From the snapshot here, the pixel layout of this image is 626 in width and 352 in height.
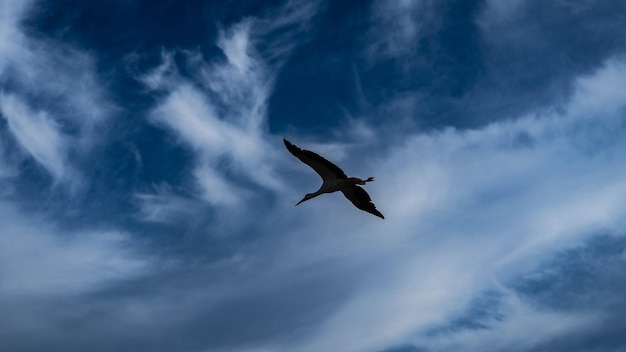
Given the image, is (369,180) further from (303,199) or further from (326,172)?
(303,199)

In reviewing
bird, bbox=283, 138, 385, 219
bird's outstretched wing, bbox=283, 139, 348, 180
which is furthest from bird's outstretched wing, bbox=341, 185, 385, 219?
bird's outstretched wing, bbox=283, 139, 348, 180

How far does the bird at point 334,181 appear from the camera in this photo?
37.7 m

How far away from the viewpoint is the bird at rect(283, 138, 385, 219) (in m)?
37.7

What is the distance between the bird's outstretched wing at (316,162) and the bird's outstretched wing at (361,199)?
1941 millimetres

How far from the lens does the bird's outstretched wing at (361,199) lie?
40094mm

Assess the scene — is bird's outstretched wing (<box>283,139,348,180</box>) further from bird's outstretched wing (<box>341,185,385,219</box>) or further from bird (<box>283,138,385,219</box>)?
bird's outstretched wing (<box>341,185,385,219</box>)

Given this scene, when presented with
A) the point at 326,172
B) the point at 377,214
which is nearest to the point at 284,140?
the point at 326,172

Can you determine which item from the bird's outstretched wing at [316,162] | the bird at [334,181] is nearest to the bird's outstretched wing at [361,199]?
the bird at [334,181]

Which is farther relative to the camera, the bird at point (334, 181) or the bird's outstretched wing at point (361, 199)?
the bird's outstretched wing at point (361, 199)

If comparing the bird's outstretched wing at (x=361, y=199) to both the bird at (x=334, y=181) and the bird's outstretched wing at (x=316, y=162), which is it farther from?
the bird's outstretched wing at (x=316, y=162)

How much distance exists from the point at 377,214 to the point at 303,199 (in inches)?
182

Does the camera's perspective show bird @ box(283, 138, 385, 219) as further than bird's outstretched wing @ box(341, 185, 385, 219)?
No

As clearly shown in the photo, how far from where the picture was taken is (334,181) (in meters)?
39.0

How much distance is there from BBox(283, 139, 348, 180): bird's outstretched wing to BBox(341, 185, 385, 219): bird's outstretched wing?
194cm
